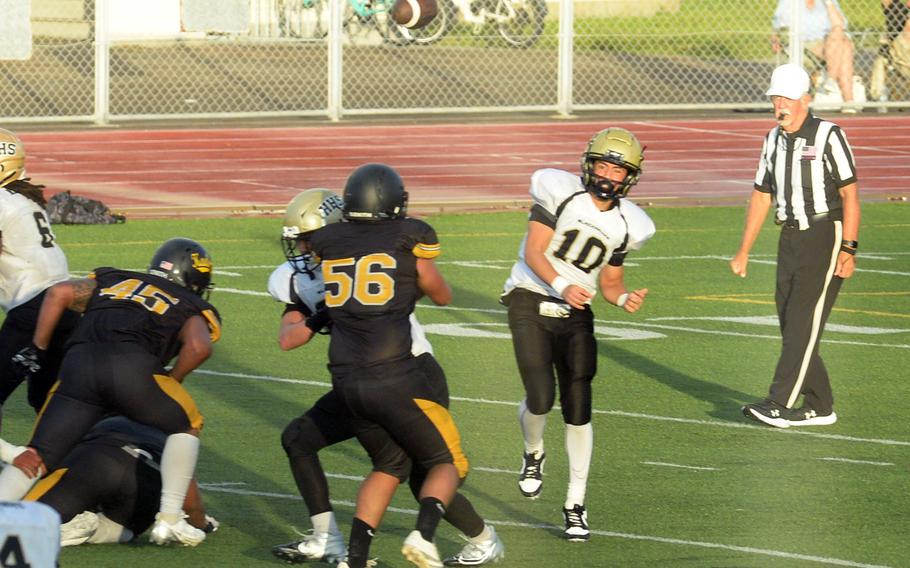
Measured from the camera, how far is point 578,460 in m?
8.12

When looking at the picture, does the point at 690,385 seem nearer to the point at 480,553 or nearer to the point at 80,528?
the point at 480,553

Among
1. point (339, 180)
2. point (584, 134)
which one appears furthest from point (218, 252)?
point (584, 134)

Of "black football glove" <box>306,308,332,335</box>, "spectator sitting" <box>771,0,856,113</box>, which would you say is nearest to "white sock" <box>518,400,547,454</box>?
"black football glove" <box>306,308,332,335</box>

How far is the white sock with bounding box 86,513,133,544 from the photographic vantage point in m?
7.80

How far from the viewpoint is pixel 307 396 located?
11094mm

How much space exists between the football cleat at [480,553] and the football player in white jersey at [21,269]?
2465mm

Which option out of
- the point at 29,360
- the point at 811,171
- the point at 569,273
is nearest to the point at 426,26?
the point at 811,171

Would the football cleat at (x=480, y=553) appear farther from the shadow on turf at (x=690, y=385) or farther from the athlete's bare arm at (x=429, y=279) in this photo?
the shadow on turf at (x=690, y=385)

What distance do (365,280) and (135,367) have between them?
115 cm

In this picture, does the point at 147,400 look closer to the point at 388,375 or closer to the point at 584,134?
the point at 388,375

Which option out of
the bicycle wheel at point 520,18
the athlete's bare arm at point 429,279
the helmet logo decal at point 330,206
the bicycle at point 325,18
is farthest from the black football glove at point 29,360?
the bicycle wheel at point 520,18

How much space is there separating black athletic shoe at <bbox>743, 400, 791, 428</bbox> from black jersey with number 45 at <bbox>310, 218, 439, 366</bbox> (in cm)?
391

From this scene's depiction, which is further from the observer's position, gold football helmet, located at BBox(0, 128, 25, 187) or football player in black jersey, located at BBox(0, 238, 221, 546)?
gold football helmet, located at BBox(0, 128, 25, 187)

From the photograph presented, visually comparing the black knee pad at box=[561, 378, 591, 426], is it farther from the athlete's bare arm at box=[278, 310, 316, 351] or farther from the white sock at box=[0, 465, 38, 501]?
the white sock at box=[0, 465, 38, 501]
